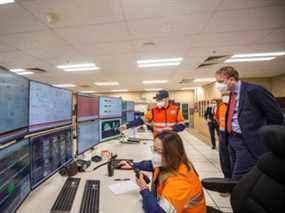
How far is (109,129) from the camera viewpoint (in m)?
2.36

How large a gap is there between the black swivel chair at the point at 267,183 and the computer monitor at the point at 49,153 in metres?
1.24

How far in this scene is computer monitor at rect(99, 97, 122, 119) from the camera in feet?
7.16

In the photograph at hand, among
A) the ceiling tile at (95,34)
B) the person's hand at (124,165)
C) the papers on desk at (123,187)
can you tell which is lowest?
the papers on desk at (123,187)

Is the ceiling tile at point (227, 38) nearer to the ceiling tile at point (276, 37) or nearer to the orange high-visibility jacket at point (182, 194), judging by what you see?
the ceiling tile at point (276, 37)

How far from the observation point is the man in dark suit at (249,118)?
151 centimetres

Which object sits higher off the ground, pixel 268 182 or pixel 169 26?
pixel 169 26

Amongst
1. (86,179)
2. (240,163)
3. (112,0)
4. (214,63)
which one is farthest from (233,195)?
(214,63)

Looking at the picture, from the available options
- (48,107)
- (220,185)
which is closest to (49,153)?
(48,107)

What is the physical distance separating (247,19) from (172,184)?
2.76 meters

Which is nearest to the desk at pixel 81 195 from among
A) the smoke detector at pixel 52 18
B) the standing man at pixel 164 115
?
the standing man at pixel 164 115

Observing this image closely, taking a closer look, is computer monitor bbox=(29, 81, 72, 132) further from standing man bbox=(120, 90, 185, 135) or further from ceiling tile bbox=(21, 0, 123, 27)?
standing man bbox=(120, 90, 185, 135)

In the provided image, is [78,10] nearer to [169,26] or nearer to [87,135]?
[169,26]

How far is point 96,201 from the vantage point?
976 mm

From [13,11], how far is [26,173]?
228 centimetres
